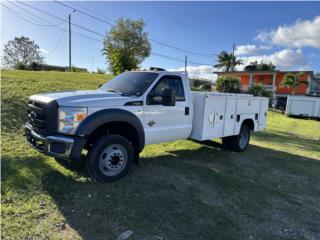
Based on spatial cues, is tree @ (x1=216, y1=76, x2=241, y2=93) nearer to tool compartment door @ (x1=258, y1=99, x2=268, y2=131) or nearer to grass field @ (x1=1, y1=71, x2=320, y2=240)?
tool compartment door @ (x1=258, y1=99, x2=268, y2=131)

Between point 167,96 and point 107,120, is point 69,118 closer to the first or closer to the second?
point 107,120

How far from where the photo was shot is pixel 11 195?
3.84 metres

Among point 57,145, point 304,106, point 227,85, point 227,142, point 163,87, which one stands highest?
point 227,85

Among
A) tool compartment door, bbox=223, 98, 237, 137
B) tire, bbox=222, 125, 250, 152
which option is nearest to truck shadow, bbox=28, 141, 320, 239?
tool compartment door, bbox=223, 98, 237, 137

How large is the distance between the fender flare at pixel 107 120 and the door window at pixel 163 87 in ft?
1.84

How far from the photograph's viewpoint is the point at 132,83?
534cm

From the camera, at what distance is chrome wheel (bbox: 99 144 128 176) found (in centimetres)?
447

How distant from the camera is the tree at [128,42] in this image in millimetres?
36750

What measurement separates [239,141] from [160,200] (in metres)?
4.28

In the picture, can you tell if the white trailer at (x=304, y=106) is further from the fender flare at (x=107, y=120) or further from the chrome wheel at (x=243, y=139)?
the fender flare at (x=107, y=120)

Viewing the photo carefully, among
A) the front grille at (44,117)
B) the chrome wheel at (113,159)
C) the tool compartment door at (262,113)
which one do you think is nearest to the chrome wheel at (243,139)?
the tool compartment door at (262,113)

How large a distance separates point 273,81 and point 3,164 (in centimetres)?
4186

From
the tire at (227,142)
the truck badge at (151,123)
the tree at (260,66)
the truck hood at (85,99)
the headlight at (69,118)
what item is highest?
the tree at (260,66)

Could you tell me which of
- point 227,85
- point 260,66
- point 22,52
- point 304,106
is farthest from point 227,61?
point 22,52
